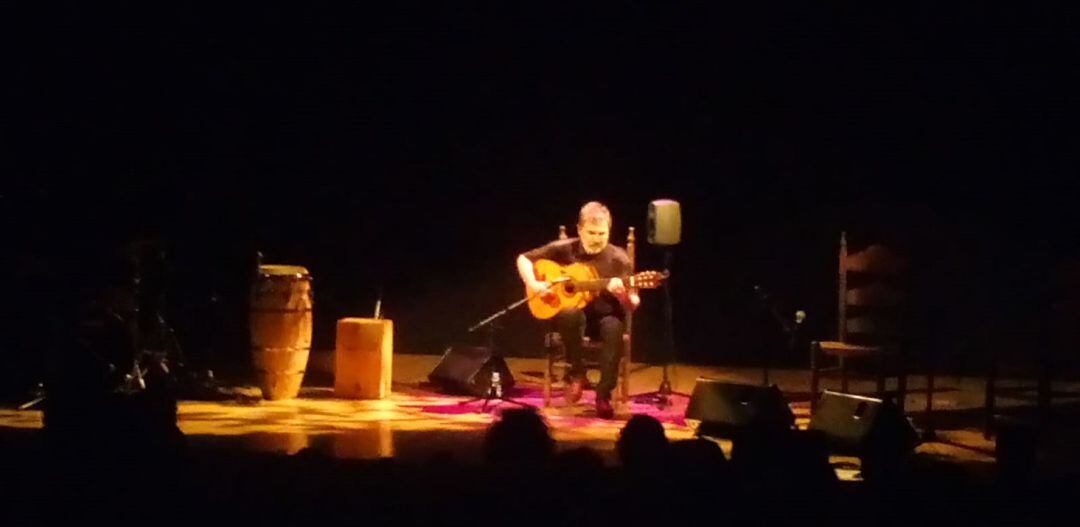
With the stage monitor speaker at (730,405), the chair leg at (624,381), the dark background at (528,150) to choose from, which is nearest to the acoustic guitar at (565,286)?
the chair leg at (624,381)

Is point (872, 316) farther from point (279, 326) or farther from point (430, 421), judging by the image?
point (279, 326)

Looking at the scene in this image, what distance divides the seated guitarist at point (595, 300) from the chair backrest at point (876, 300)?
3.80ft

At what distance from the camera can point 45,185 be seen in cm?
820

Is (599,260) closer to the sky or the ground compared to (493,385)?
closer to the sky

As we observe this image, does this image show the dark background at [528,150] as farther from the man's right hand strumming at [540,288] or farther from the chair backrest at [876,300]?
the man's right hand strumming at [540,288]

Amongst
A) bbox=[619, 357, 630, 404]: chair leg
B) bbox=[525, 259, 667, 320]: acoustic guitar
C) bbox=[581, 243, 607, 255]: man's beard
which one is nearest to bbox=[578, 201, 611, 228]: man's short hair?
bbox=[581, 243, 607, 255]: man's beard

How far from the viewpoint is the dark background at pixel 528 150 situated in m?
8.04

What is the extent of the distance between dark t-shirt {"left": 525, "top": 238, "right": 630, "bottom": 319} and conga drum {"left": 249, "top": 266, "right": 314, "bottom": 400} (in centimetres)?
137

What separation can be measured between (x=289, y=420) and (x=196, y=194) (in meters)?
2.79

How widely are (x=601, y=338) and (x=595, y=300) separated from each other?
246mm

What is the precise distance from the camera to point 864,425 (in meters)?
4.89

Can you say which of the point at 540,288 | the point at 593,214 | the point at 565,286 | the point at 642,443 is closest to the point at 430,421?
the point at 540,288

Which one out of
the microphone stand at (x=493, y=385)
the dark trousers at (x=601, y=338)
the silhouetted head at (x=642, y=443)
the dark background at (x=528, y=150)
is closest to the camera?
the silhouetted head at (x=642, y=443)

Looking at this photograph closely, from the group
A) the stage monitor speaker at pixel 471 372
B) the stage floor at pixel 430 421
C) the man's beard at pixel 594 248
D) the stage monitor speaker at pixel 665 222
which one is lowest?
the stage floor at pixel 430 421
